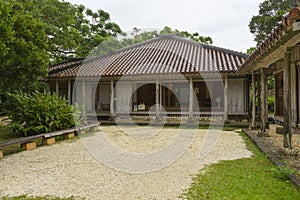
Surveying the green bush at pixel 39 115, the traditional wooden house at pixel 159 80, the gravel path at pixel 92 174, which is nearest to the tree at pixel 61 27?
the traditional wooden house at pixel 159 80

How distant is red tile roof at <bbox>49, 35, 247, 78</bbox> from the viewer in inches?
466

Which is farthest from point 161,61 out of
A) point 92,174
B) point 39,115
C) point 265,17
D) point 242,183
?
point 265,17

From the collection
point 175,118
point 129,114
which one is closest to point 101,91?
point 129,114

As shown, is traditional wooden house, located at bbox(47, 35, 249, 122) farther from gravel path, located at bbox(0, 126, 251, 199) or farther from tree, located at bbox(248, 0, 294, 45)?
tree, located at bbox(248, 0, 294, 45)

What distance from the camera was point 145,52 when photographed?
1543 cm

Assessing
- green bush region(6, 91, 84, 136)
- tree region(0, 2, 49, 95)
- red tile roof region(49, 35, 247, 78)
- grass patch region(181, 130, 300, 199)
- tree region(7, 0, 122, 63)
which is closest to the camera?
grass patch region(181, 130, 300, 199)

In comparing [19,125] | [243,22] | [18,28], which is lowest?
[19,125]

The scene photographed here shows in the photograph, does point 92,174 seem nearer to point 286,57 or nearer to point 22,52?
point 286,57

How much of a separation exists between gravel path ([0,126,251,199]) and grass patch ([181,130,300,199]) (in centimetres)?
25

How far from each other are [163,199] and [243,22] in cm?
3041

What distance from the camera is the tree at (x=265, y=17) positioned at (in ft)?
84.3

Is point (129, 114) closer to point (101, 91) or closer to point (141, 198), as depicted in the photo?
point (101, 91)

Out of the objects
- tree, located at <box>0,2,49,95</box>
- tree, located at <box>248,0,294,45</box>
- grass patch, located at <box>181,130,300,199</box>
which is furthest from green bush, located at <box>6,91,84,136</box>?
tree, located at <box>248,0,294,45</box>

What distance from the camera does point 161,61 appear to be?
525 inches
